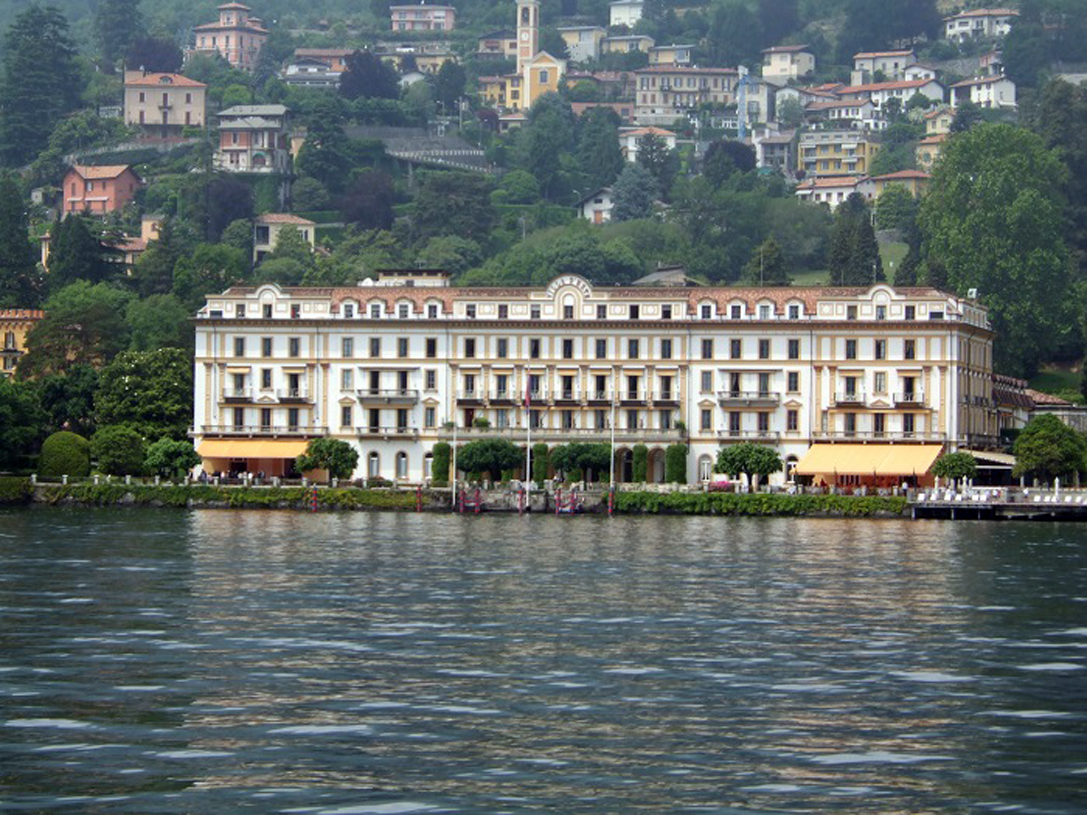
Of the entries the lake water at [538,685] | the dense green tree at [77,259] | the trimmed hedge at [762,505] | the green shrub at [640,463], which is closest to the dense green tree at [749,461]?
the trimmed hedge at [762,505]

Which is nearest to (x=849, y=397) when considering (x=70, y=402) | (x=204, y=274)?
(x=70, y=402)

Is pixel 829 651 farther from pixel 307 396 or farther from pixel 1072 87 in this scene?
pixel 1072 87

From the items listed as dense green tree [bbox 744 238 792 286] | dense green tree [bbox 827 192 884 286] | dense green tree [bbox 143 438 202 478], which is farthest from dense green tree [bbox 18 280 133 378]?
dense green tree [bbox 827 192 884 286]

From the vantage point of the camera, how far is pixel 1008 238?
504 feet

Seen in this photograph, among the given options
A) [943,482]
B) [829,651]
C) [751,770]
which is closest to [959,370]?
[943,482]

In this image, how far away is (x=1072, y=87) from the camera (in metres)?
192

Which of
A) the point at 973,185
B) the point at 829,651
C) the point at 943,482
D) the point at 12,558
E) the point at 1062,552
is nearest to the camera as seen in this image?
the point at 829,651

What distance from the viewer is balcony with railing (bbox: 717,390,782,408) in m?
120

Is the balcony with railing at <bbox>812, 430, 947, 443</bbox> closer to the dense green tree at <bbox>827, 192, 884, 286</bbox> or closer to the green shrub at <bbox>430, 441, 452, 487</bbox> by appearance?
the green shrub at <bbox>430, 441, 452, 487</bbox>

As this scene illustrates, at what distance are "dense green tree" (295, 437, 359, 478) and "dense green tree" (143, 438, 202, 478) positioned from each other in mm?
5186

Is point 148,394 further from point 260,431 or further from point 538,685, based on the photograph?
point 538,685

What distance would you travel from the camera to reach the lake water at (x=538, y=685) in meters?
34.5

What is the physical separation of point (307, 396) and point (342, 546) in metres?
43.7

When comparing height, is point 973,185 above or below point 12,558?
above
